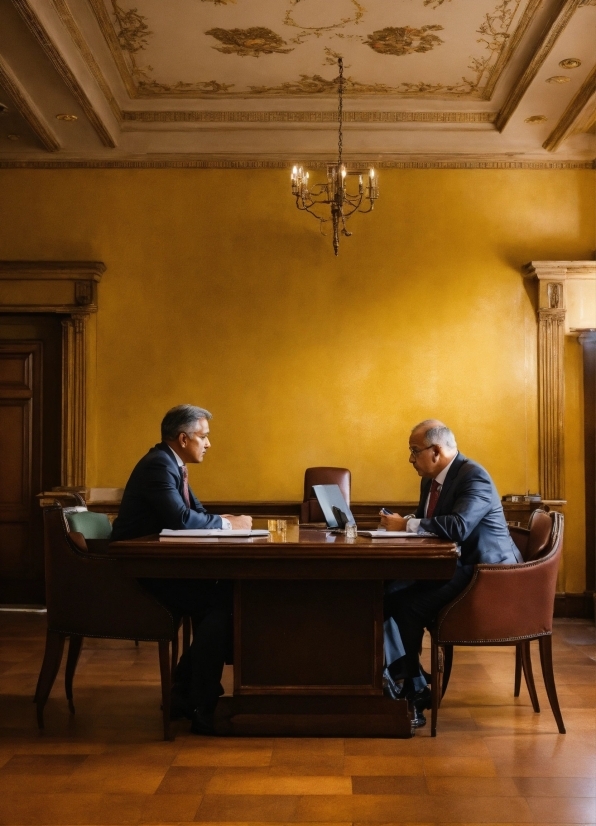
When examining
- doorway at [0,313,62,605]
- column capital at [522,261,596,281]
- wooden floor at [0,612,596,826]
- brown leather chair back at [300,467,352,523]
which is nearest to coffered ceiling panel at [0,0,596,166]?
column capital at [522,261,596,281]

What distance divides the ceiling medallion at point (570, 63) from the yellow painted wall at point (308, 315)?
4.80 feet

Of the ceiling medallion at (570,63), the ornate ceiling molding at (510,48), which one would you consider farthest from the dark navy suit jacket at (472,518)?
the ceiling medallion at (570,63)

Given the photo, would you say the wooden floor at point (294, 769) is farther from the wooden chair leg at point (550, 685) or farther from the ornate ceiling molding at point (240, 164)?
the ornate ceiling molding at point (240, 164)

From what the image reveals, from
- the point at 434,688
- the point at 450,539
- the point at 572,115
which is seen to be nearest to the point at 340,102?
the point at 572,115

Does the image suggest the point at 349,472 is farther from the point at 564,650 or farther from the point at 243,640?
the point at 243,640

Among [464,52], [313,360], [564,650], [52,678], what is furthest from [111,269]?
[564,650]

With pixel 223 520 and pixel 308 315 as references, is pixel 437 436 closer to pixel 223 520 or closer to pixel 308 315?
pixel 223 520

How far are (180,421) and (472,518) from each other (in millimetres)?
1476

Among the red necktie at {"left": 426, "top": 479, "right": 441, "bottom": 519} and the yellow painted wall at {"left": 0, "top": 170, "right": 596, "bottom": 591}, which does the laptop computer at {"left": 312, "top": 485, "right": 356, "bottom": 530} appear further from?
the yellow painted wall at {"left": 0, "top": 170, "right": 596, "bottom": 591}

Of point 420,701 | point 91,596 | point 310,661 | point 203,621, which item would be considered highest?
point 91,596

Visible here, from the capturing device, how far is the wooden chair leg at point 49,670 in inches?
164

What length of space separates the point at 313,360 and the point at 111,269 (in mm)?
1787

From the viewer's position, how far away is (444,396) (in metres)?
7.34

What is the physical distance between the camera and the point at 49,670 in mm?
4215
